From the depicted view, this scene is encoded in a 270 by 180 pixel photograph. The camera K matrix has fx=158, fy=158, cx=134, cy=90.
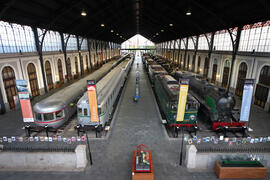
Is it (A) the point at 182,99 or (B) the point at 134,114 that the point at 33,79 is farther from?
(A) the point at 182,99

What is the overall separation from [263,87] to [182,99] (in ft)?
47.0

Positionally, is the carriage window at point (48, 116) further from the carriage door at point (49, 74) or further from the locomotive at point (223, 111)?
the carriage door at point (49, 74)

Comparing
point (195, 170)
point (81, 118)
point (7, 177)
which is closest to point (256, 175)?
point (195, 170)

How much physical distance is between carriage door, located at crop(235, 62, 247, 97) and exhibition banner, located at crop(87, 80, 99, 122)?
2145cm

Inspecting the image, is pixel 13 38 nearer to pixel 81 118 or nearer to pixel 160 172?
pixel 81 118

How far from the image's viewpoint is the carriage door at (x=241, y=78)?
887 inches

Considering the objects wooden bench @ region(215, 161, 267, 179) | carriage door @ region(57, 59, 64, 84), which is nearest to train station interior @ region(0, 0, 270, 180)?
wooden bench @ region(215, 161, 267, 179)

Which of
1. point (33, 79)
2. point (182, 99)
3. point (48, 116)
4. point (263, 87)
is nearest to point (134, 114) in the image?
point (182, 99)

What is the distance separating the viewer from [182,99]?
11836 mm

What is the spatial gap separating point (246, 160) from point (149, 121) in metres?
8.74

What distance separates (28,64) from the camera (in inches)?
887

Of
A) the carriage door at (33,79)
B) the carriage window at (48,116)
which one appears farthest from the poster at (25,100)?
the carriage door at (33,79)

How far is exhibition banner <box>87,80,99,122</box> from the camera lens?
11625 millimetres

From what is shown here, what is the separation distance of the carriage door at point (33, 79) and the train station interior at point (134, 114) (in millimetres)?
150
